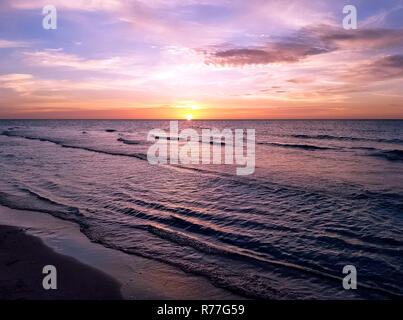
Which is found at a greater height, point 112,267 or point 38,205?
point 38,205

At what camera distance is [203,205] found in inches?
429

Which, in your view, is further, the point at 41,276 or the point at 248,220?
the point at 248,220

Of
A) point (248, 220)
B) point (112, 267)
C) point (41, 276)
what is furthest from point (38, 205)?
point (248, 220)

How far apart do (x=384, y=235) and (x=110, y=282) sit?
7559mm

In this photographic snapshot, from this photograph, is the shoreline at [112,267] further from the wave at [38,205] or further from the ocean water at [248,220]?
the wave at [38,205]

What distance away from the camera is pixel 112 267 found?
6090 millimetres

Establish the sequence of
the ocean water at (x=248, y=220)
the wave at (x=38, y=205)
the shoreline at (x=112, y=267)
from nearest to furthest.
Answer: the shoreline at (x=112, y=267), the ocean water at (x=248, y=220), the wave at (x=38, y=205)

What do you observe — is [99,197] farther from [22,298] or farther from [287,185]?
[287,185]

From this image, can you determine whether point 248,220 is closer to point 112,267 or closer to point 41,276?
point 112,267

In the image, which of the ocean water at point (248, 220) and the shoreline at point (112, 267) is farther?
the ocean water at point (248, 220)

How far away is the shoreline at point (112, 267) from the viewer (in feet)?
17.1

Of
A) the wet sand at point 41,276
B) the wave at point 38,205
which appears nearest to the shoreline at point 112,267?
the wet sand at point 41,276

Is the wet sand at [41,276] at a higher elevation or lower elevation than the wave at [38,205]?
lower
